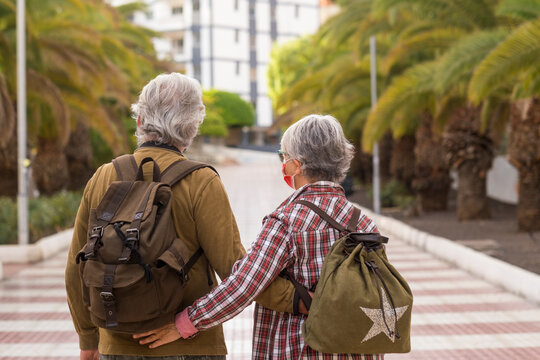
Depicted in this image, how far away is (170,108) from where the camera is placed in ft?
8.52

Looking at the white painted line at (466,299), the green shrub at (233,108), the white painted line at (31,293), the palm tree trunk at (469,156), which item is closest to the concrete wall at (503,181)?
the palm tree trunk at (469,156)

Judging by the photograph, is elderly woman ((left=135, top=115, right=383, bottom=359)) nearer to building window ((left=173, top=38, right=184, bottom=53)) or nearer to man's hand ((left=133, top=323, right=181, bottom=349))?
man's hand ((left=133, top=323, right=181, bottom=349))

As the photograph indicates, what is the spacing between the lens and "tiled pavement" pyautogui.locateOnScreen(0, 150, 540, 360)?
6453 millimetres

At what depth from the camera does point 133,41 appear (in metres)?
22.3

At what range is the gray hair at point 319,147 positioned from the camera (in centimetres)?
257

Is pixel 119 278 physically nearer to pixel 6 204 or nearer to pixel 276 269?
pixel 276 269

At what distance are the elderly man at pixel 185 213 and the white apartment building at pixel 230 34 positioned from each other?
229ft

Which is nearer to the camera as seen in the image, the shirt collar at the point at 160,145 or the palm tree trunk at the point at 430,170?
the shirt collar at the point at 160,145

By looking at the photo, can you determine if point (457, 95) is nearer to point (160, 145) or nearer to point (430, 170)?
point (430, 170)

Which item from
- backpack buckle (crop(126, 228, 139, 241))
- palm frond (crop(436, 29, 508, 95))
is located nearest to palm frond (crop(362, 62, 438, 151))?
palm frond (crop(436, 29, 508, 95))

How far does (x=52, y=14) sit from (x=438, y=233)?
10.0 metres

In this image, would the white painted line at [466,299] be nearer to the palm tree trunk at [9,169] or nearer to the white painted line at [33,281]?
the white painted line at [33,281]

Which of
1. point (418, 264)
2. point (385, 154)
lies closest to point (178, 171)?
point (418, 264)

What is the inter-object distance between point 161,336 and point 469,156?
566 inches
